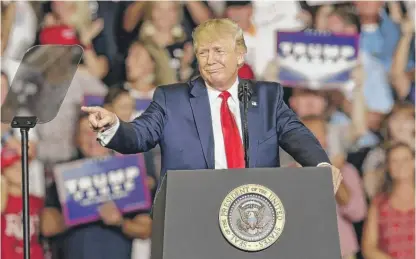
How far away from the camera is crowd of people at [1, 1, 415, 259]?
400cm

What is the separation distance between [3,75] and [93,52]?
1.46 ft

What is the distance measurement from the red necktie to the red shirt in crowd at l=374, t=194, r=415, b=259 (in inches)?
74.9

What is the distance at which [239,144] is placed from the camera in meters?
2.45

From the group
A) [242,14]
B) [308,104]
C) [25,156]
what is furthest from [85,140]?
[25,156]

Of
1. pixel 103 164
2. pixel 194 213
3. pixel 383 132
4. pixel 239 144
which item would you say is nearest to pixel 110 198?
pixel 103 164

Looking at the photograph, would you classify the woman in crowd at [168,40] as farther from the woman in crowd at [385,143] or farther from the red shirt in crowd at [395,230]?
the red shirt in crowd at [395,230]

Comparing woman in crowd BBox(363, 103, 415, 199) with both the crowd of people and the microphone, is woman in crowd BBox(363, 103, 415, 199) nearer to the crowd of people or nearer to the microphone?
the crowd of people

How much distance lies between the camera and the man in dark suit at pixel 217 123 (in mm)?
2449

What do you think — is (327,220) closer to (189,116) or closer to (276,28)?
(189,116)

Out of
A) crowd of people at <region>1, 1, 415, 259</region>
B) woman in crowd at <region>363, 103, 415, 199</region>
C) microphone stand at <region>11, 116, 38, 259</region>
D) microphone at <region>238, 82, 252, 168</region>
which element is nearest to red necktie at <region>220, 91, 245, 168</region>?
microphone at <region>238, 82, 252, 168</region>

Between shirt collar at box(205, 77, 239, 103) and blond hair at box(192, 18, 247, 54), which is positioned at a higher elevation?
blond hair at box(192, 18, 247, 54)

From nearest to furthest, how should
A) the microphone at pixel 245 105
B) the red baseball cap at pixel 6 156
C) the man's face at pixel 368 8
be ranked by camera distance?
the microphone at pixel 245 105, the red baseball cap at pixel 6 156, the man's face at pixel 368 8

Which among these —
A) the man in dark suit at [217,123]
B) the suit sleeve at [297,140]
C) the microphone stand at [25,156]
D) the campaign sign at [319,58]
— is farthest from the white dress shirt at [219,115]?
the campaign sign at [319,58]

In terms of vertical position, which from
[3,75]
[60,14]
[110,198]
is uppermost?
[60,14]
